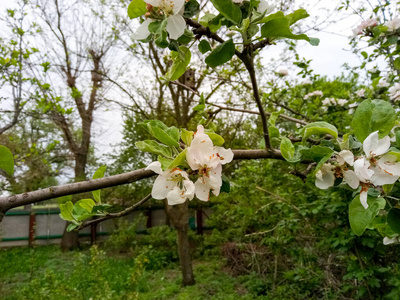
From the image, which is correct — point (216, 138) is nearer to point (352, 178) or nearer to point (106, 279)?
point (352, 178)

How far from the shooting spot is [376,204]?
569mm

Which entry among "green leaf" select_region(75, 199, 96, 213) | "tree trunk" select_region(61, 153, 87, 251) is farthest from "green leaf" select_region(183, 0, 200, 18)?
"tree trunk" select_region(61, 153, 87, 251)

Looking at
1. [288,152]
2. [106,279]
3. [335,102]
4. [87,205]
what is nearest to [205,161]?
[288,152]

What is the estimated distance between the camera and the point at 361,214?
0.56 metres

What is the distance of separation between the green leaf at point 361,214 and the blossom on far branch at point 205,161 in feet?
0.78

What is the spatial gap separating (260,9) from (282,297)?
170 inches

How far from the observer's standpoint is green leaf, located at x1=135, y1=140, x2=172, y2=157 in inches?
21.8

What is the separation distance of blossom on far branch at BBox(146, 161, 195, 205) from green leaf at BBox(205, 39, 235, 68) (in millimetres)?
204

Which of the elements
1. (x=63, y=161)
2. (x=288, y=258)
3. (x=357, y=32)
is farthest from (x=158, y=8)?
(x=63, y=161)

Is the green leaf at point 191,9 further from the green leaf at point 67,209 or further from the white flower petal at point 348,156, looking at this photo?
the green leaf at point 67,209

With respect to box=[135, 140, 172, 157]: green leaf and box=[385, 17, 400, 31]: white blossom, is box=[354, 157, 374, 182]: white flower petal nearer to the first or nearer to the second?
box=[135, 140, 172, 157]: green leaf

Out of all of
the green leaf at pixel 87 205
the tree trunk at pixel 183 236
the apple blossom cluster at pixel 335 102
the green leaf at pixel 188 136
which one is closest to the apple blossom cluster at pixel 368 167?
the green leaf at pixel 188 136

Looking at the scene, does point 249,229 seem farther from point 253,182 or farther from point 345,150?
point 345,150

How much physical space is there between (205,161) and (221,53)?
0.19 metres
